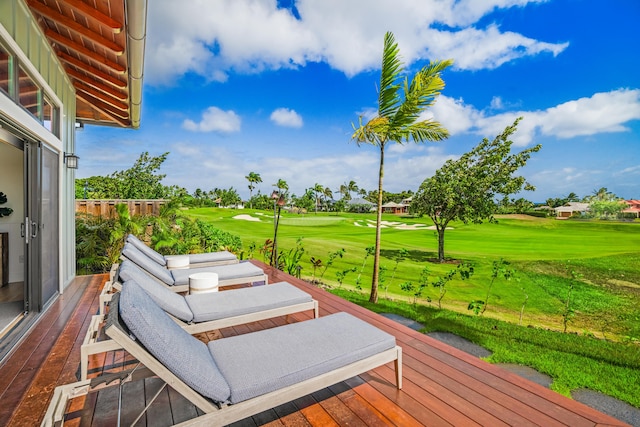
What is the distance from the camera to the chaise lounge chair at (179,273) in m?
3.59

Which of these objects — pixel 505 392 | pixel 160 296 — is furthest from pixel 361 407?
pixel 160 296

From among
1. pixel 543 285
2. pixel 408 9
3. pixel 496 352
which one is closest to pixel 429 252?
pixel 543 285

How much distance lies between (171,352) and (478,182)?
543 inches

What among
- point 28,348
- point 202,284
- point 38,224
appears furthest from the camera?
point 38,224

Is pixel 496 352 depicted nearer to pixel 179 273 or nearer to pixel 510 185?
pixel 179 273

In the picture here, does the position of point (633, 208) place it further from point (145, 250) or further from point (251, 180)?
point (251, 180)

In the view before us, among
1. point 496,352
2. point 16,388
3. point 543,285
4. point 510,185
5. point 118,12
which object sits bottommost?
point 543,285

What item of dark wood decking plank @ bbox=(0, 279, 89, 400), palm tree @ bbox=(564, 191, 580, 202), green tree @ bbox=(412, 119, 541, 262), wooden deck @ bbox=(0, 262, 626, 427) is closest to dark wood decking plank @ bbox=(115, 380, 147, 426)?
wooden deck @ bbox=(0, 262, 626, 427)

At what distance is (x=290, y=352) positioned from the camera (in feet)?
6.26

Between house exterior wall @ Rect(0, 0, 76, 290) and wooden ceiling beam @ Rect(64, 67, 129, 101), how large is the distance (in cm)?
15

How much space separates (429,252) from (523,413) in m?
18.1

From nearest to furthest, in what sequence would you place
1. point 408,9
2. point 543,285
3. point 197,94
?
1. point 408,9
2. point 543,285
3. point 197,94

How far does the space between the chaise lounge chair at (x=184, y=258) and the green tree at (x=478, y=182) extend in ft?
34.7

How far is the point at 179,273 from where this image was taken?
4.16m
